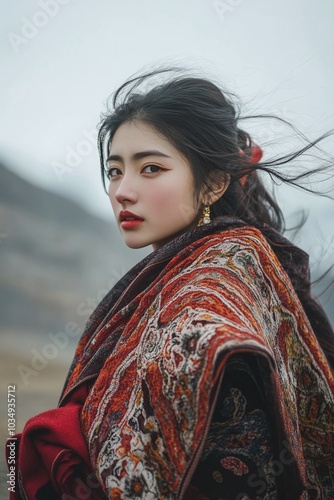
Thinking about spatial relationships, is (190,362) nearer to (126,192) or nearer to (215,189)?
(126,192)

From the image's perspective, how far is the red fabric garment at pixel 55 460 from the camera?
129 cm

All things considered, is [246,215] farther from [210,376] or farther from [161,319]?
[210,376]

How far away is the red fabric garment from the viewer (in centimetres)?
129

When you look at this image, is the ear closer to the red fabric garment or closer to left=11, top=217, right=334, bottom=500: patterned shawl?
left=11, top=217, right=334, bottom=500: patterned shawl

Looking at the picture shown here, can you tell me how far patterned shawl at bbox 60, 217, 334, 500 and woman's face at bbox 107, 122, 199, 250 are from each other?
8 centimetres

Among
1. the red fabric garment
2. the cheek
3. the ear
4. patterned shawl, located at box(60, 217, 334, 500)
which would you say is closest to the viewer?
patterned shawl, located at box(60, 217, 334, 500)

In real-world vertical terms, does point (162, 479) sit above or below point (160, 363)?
below

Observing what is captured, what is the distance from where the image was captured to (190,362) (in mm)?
1088

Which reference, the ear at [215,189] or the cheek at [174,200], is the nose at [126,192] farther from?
the ear at [215,189]

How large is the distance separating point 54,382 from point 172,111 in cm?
252

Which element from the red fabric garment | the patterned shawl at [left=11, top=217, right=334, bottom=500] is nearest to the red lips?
the patterned shawl at [left=11, top=217, right=334, bottom=500]

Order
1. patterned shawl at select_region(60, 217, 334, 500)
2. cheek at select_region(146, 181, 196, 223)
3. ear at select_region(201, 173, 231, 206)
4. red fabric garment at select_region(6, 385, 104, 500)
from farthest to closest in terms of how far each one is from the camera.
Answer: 1. ear at select_region(201, 173, 231, 206)
2. cheek at select_region(146, 181, 196, 223)
3. red fabric garment at select_region(6, 385, 104, 500)
4. patterned shawl at select_region(60, 217, 334, 500)

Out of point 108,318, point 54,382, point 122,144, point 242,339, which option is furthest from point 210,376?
point 54,382

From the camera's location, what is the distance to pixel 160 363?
1.18 meters
